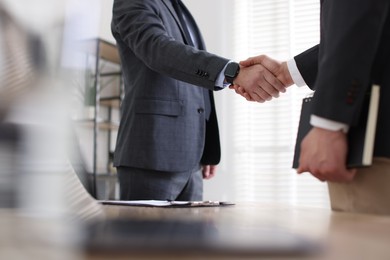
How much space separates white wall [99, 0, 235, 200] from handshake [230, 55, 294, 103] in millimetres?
1554

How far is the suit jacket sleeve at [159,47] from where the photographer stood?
4.56 ft

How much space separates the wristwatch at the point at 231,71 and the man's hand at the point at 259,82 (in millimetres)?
19

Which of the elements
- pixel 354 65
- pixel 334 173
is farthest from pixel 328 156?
pixel 354 65

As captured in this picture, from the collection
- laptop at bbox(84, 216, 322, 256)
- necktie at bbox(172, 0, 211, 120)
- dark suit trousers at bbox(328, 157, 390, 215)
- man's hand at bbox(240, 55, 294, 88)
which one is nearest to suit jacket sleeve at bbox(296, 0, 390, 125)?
dark suit trousers at bbox(328, 157, 390, 215)

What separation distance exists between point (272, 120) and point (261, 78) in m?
1.49

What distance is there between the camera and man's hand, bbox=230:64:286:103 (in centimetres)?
151

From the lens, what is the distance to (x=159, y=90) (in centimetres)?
147

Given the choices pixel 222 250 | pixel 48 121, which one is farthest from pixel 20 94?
pixel 222 250

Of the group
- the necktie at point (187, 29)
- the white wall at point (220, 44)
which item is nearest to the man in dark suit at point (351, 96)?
the necktie at point (187, 29)

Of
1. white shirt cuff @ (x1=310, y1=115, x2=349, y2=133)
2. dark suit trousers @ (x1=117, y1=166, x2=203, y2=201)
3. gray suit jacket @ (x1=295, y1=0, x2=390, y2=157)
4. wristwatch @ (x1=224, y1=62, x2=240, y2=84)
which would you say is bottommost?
dark suit trousers @ (x1=117, y1=166, x2=203, y2=201)

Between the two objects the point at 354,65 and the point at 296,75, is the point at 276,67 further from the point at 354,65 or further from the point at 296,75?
the point at 354,65

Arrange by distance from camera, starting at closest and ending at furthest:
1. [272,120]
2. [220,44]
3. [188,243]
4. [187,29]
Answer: [188,243]
[187,29]
[272,120]
[220,44]

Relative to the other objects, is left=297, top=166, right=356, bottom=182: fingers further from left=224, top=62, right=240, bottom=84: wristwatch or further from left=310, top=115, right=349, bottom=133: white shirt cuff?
left=224, top=62, right=240, bottom=84: wristwatch

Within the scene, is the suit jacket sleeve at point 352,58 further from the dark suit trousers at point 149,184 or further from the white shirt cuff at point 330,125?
the dark suit trousers at point 149,184
